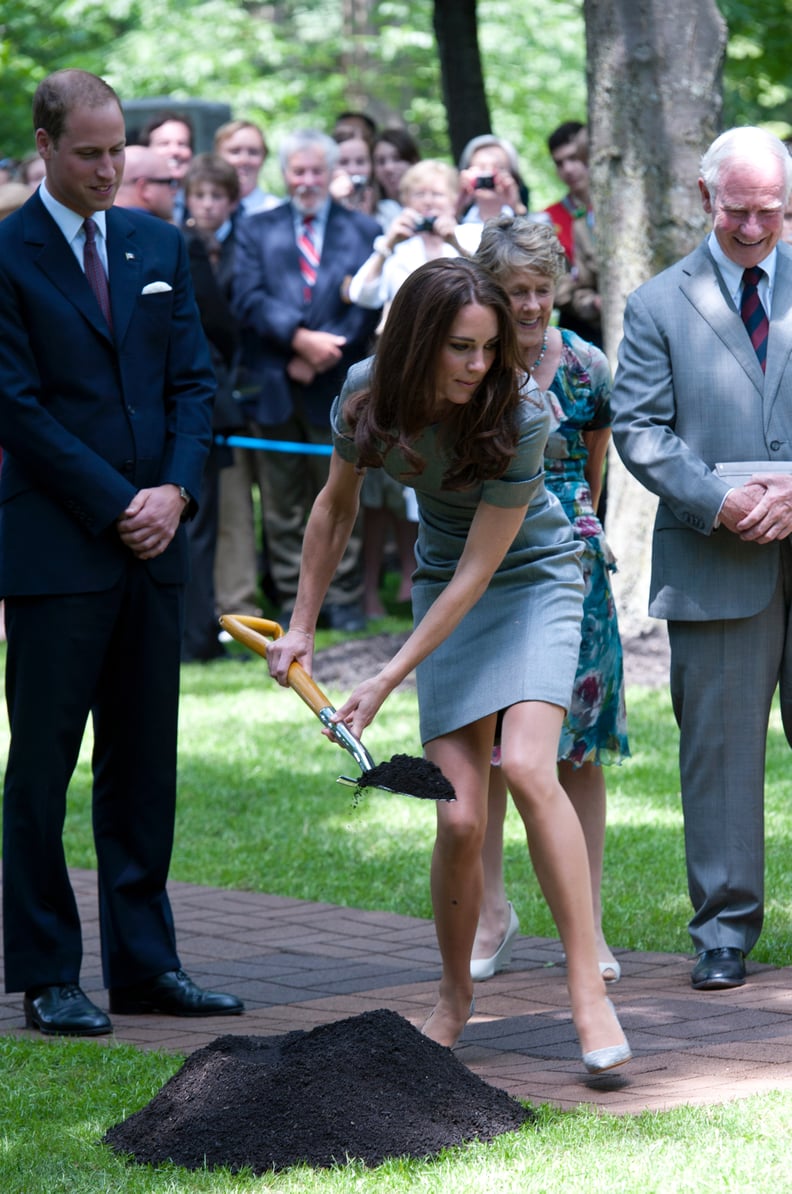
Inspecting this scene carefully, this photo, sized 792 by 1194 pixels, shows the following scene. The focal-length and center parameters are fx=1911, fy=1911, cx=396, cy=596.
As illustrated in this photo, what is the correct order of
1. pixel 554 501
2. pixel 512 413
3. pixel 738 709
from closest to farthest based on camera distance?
pixel 512 413 → pixel 554 501 → pixel 738 709

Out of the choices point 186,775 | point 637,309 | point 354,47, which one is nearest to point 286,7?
point 354,47

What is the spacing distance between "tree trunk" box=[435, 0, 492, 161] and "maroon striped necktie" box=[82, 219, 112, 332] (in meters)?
11.6

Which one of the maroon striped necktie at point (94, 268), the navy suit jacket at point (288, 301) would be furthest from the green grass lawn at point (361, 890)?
the navy suit jacket at point (288, 301)

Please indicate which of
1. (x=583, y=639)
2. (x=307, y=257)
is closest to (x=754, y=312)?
(x=583, y=639)

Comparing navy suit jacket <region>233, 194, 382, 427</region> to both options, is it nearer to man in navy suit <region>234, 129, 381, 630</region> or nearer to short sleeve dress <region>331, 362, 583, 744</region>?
man in navy suit <region>234, 129, 381, 630</region>

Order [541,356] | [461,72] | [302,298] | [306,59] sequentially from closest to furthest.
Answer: [541,356]
[302,298]
[461,72]
[306,59]

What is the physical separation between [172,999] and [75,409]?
1.77 meters

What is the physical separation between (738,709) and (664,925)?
95 centimetres

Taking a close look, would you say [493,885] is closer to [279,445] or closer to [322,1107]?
[322,1107]

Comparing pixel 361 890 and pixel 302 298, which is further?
pixel 302 298

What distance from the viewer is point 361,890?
7168 millimetres

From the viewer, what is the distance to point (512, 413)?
15.5 ft

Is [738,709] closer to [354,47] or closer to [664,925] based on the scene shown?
[664,925]

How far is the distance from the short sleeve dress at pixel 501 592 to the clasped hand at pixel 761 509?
0.75m
